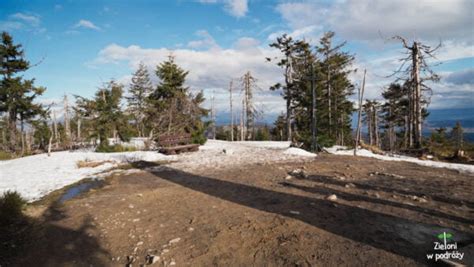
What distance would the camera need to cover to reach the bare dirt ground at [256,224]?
323cm

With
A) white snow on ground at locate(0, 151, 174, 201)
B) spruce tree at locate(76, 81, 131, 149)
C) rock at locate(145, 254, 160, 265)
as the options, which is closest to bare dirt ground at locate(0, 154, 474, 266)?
rock at locate(145, 254, 160, 265)

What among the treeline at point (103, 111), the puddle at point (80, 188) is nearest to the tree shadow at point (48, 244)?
the puddle at point (80, 188)

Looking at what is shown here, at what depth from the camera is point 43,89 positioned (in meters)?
21.6

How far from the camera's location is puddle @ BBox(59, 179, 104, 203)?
645cm

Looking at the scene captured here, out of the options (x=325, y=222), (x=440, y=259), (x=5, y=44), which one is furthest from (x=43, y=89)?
(x=440, y=259)

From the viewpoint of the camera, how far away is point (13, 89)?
792 inches

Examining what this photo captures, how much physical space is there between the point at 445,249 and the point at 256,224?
2692 millimetres

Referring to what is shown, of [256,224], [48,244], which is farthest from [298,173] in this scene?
[48,244]

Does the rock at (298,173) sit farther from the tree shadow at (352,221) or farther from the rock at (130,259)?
the rock at (130,259)

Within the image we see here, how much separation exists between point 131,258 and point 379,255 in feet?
11.2

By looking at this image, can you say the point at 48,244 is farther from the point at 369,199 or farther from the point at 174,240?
the point at 369,199

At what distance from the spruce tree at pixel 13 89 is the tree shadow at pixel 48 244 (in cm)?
2199

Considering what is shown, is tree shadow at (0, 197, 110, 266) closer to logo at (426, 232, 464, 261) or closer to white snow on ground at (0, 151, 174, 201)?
white snow on ground at (0, 151, 174, 201)

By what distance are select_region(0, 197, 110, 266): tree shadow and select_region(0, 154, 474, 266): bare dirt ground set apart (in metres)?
0.02
